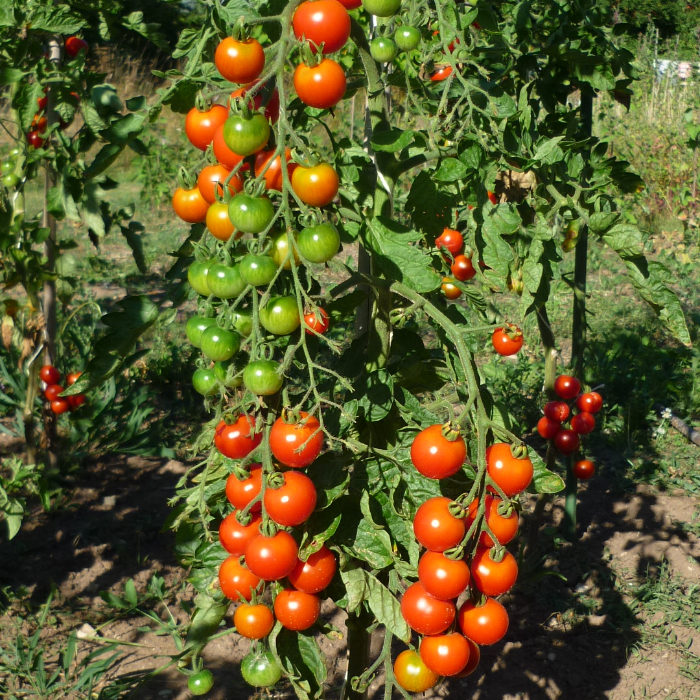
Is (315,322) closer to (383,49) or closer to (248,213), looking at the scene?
(248,213)

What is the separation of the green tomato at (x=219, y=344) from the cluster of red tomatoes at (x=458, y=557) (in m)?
0.27

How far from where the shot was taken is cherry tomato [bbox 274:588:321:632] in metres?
0.96

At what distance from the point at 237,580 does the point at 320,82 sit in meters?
0.69

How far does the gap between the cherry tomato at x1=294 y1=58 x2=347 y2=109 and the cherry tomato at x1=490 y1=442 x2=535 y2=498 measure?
19.8 inches

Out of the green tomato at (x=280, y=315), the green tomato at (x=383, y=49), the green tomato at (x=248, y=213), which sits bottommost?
the green tomato at (x=280, y=315)

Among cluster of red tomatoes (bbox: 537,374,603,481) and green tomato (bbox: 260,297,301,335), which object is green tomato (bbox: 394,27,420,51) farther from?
cluster of red tomatoes (bbox: 537,374,603,481)

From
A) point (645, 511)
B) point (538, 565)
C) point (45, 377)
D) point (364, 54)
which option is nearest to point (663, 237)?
point (645, 511)

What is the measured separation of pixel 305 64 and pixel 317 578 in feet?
2.22

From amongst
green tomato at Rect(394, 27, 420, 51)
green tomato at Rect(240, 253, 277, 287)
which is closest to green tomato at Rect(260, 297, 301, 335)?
green tomato at Rect(240, 253, 277, 287)

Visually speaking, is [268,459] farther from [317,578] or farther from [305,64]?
[305,64]

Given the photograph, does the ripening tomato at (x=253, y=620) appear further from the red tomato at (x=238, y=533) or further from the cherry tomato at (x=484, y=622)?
the cherry tomato at (x=484, y=622)

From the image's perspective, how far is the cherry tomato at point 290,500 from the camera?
0.87 m

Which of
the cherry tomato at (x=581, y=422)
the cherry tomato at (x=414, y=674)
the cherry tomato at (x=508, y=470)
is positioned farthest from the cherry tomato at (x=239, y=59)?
the cherry tomato at (x=581, y=422)

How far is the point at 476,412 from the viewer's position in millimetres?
981
